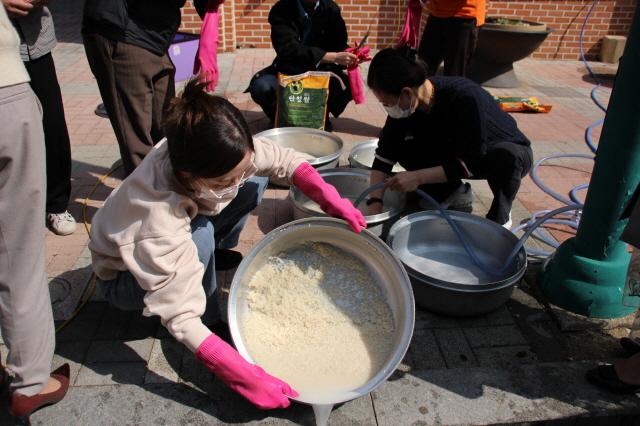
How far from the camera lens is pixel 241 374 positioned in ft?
4.94

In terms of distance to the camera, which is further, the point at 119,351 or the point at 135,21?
the point at 135,21

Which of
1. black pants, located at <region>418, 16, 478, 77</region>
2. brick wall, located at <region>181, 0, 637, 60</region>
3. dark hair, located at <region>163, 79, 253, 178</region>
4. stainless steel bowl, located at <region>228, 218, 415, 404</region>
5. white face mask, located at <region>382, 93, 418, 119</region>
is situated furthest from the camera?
brick wall, located at <region>181, 0, 637, 60</region>

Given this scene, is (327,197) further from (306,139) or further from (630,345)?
(306,139)

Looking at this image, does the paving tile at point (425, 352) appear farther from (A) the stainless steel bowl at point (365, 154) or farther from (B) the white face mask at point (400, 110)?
(A) the stainless steel bowl at point (365, 154)

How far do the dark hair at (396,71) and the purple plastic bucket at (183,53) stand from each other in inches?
134

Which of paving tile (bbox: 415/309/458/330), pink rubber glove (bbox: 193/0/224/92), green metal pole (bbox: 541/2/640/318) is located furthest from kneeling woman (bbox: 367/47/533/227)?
pink rubber glove (bbox: 193/0/224/92)

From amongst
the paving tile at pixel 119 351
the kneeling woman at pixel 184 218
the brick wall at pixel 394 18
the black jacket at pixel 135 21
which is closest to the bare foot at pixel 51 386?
the paving tile at pixel 119 351

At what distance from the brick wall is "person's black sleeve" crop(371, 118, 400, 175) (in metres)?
4.77

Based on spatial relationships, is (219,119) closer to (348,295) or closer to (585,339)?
(348,295)

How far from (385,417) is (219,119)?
44.6 inches

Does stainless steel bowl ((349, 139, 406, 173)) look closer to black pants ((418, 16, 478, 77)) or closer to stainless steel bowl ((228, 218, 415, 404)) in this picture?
black pants ((418, 16, 478, 77))

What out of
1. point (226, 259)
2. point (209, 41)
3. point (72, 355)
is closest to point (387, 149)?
point (226, 259)

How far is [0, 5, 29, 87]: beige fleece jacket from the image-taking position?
4.30ft

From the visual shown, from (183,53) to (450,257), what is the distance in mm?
3862
